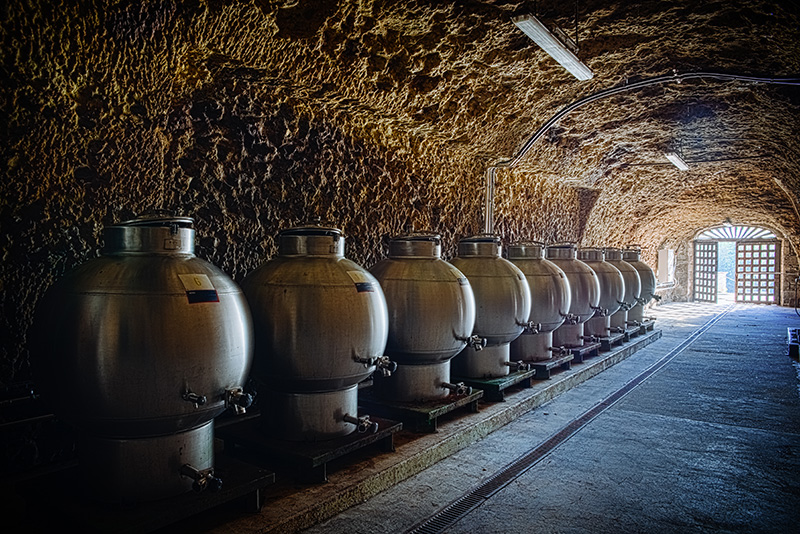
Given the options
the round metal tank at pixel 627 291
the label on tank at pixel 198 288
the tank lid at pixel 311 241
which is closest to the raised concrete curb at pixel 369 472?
the label on tank at pixel 198 288

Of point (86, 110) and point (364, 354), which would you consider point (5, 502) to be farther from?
point (86, 110)

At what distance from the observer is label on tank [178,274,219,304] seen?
266cm

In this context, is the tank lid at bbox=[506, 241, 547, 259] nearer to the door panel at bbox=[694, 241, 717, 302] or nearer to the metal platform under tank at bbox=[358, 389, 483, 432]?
the metal platform under tank at bbox=[358, 389, 483, 432]

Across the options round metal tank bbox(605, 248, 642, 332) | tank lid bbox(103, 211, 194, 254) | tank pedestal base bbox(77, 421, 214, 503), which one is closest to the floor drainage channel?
tank pedestal base bbox(77, 421, 214, 503)

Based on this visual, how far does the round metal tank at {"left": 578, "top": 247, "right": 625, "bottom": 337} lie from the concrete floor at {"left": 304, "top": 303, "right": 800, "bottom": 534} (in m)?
1.48

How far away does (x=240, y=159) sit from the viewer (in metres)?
4.38

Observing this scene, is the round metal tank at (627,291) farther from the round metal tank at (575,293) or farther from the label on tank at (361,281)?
the label on tank at (361,281)

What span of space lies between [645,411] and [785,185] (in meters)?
8.63

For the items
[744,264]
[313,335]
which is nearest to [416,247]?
[313,335]

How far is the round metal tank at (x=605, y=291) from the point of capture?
8227 millimetres

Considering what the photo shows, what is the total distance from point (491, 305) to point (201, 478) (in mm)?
3169

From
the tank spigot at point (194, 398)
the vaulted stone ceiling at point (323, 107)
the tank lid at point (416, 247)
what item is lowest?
the tank spigot at point (194, 398)

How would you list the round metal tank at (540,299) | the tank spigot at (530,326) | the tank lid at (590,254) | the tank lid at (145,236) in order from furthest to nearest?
the tank lid at (590,254)
the round metal tank at (540,299)
the tank spigot at (530,326)
the tank lid at (145,236)

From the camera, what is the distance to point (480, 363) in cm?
534
